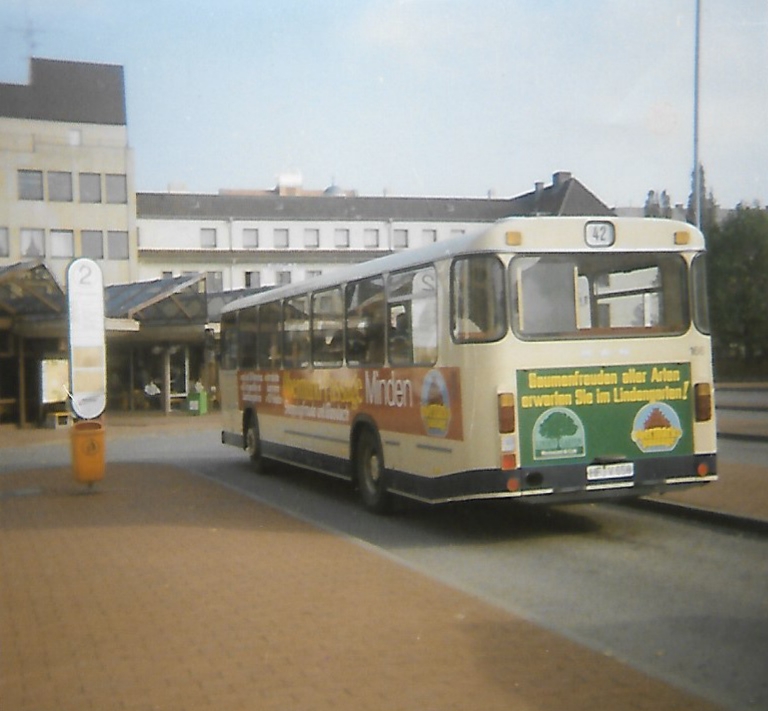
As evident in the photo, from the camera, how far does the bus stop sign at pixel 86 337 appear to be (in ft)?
53.7

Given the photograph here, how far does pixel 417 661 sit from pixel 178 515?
7.04 metres

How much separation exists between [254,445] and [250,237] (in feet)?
184

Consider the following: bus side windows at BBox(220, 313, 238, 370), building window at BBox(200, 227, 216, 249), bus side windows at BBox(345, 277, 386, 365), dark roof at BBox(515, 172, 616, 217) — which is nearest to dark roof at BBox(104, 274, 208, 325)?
dark roof at BBox(515, 172, 616, 217)

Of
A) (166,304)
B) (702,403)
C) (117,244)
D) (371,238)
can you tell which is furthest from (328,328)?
(371,238)

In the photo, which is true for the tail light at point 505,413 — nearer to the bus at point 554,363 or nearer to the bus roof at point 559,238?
the bus at point 554,363

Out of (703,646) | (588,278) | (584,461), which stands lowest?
(703,646)

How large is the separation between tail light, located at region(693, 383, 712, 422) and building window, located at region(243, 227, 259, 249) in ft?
208

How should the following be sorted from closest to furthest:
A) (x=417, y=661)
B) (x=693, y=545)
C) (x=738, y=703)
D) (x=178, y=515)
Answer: (x=738, y=703)
(x=417, y=661)
(x=693, y=545)
(x=178, y=515)

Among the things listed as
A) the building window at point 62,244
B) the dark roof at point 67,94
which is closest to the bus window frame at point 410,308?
the dark roof at point 67,94

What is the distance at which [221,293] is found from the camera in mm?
49500

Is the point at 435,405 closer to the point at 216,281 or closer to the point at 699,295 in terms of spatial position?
the point at 699,295

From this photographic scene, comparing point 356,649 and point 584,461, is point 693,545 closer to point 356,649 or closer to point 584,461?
point 584,461

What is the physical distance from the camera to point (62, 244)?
41.0m

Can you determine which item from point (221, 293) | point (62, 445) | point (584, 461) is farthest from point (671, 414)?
point (221, 293)
